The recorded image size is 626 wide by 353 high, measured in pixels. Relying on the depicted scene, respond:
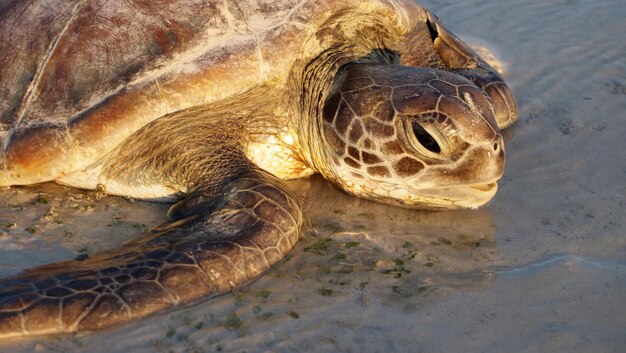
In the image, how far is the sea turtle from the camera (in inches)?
133

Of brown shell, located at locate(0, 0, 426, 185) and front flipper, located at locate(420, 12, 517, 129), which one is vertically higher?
brown shell, located at locate(0, 0, 426, 185)

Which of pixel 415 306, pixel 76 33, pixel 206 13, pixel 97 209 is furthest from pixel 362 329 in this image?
pixel 76 33

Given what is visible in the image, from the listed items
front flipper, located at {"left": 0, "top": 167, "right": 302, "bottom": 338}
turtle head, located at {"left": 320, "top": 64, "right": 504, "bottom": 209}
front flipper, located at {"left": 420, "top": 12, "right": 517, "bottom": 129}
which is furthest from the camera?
front flipper, located at {"left": 420, "top": 12, "right": 517, "bottom": 129}

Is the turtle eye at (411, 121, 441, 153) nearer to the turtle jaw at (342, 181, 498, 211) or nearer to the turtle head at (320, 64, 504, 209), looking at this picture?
the turtle head at (320, 64, 504, 209)

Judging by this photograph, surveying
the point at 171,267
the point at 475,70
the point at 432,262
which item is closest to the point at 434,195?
the point at 432,262

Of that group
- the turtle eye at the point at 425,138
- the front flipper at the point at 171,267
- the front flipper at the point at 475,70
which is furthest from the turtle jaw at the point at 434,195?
the front flipper at the point at 475,70

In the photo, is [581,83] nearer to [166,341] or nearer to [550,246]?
[550,246]

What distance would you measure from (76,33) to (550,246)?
94.6 inches

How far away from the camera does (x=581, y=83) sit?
4.95 m

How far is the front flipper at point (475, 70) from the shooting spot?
4.43m

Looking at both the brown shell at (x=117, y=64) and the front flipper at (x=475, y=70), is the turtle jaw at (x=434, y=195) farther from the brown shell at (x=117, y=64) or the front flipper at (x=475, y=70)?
the front flipper at (x=475, y=70)

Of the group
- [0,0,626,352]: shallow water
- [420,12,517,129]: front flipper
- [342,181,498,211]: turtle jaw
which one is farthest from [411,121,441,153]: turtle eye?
[420,12,517,129]: front flipper

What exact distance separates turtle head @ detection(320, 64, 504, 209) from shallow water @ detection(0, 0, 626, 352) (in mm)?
148

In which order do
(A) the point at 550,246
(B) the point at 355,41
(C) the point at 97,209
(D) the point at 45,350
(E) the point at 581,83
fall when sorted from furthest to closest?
(E) the point at 581,83 < (B) the point at 355,41 < (C) the point at 97,209 < (A) the point at 550,246 < (D) the point at 45,350
